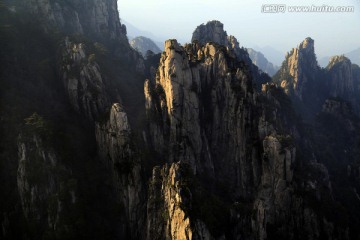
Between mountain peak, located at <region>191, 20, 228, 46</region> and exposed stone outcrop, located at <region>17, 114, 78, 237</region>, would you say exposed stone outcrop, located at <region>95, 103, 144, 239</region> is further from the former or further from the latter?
mountain peak, located at <region>191, 20, 228, 46</region>

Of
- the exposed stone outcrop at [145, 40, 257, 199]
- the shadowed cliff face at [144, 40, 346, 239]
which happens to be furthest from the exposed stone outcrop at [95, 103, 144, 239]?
the exposed stone outcrop at [145, 40, 257, 199]

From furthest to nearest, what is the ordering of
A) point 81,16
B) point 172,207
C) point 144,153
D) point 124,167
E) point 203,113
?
point 81,16
point 203,113
point 144,153
point 124,167
point 172,207

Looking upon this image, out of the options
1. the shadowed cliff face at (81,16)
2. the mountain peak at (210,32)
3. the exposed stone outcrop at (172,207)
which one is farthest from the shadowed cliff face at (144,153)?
the mountain peak at (210,32)

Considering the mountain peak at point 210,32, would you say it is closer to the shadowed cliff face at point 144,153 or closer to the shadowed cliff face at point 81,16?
the shadowed cliff face at point 81,16

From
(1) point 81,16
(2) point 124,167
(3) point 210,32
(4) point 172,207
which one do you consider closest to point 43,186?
(2) point 124,167

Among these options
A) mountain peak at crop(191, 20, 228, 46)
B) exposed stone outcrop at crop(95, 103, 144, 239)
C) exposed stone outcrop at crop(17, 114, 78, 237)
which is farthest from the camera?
mountain peak at crop(191, 20, 228, 46)

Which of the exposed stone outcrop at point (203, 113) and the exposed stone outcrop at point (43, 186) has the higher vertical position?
the exposed stone outcrop at point (203, 113)

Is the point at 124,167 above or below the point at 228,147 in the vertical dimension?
below

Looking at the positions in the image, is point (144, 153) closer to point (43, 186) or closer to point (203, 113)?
point (43, 186)
